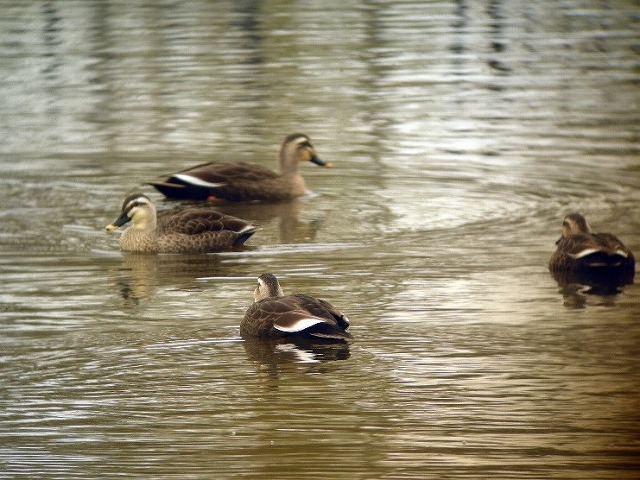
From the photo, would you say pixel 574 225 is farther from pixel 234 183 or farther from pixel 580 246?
pixel 234 183

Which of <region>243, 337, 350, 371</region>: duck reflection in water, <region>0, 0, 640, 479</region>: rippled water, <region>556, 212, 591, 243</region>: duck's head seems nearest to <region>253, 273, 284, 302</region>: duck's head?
<region>0, 0, 640, 479</region>: rippled water

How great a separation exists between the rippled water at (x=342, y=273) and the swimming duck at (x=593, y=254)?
0.28 m

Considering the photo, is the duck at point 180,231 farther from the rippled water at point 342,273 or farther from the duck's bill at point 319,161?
the duck's bill at point 319,161

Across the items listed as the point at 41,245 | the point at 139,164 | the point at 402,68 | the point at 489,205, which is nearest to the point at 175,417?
the point at 41,245

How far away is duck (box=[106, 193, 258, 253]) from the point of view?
16.2 meters

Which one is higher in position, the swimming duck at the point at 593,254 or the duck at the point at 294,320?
the duck at the point at 294,320

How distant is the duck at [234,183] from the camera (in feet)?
61.5

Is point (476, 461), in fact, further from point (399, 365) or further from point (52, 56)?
point (52, 56)

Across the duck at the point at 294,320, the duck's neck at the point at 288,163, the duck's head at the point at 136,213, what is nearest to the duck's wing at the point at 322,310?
the duck at the point at 294,320

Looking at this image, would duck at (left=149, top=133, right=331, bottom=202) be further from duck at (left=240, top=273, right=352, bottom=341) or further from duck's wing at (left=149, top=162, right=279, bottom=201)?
duck at (left=240, top=273, right=352, bottom=341)

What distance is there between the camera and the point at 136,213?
16359mm

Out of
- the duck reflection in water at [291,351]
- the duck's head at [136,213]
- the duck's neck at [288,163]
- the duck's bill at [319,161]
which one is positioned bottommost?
the duck's bill at [319,161]

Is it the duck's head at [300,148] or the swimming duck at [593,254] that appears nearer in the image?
the swimming duck at [593,254]

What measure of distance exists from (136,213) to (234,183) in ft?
8.85
